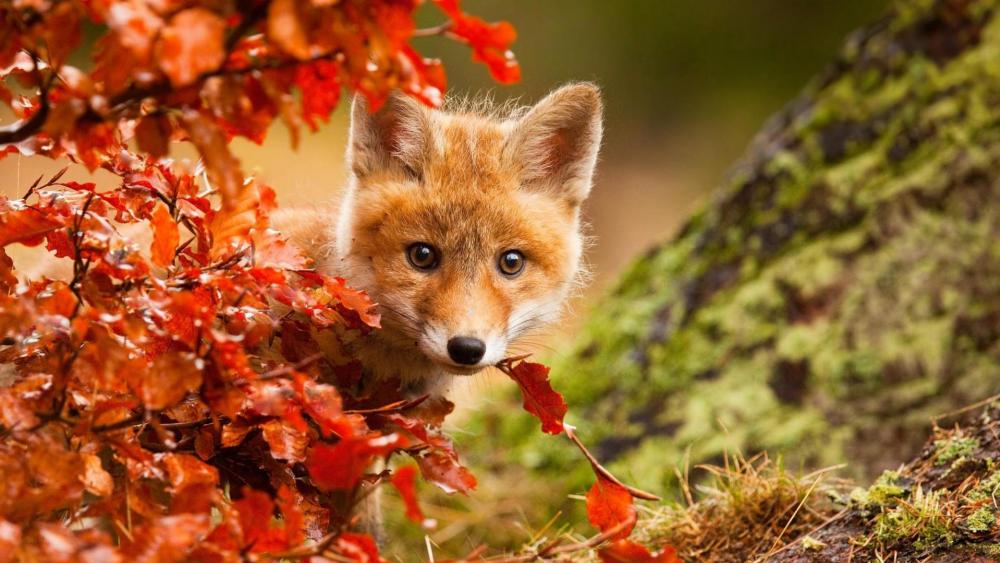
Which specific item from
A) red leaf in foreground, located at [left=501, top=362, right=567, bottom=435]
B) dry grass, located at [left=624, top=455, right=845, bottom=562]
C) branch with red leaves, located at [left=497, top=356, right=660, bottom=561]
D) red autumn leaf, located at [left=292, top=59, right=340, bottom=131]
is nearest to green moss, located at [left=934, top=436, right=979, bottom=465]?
dry grass, located at [left=624, top=455, right=845, bottom=562]

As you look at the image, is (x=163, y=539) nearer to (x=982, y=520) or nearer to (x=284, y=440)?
(x=284, y=440)

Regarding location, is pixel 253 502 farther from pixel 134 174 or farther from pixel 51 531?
pixel 134 174

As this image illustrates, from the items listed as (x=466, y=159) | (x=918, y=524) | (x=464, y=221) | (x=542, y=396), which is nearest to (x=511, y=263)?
(x=464, y=221)

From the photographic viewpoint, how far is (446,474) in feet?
5.02

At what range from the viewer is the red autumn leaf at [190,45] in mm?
973

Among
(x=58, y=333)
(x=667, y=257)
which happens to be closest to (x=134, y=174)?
(x=58, y=333)

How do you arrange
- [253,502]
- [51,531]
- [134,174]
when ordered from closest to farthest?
[51,531], [253,502], [134,174]

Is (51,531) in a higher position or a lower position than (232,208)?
lower

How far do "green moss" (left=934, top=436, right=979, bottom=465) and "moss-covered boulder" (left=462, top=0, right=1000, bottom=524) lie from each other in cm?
113

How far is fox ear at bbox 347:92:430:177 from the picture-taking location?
228cm

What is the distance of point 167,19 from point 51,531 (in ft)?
1.98

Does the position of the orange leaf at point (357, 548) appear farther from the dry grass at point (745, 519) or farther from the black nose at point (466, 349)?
the dry grass at point (745, 519)

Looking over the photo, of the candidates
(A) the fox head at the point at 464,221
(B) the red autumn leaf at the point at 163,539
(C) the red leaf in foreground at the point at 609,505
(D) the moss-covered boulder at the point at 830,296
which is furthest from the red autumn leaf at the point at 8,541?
(D) the moss-covered boulder at the point at 830,296

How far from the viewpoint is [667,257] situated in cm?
422
